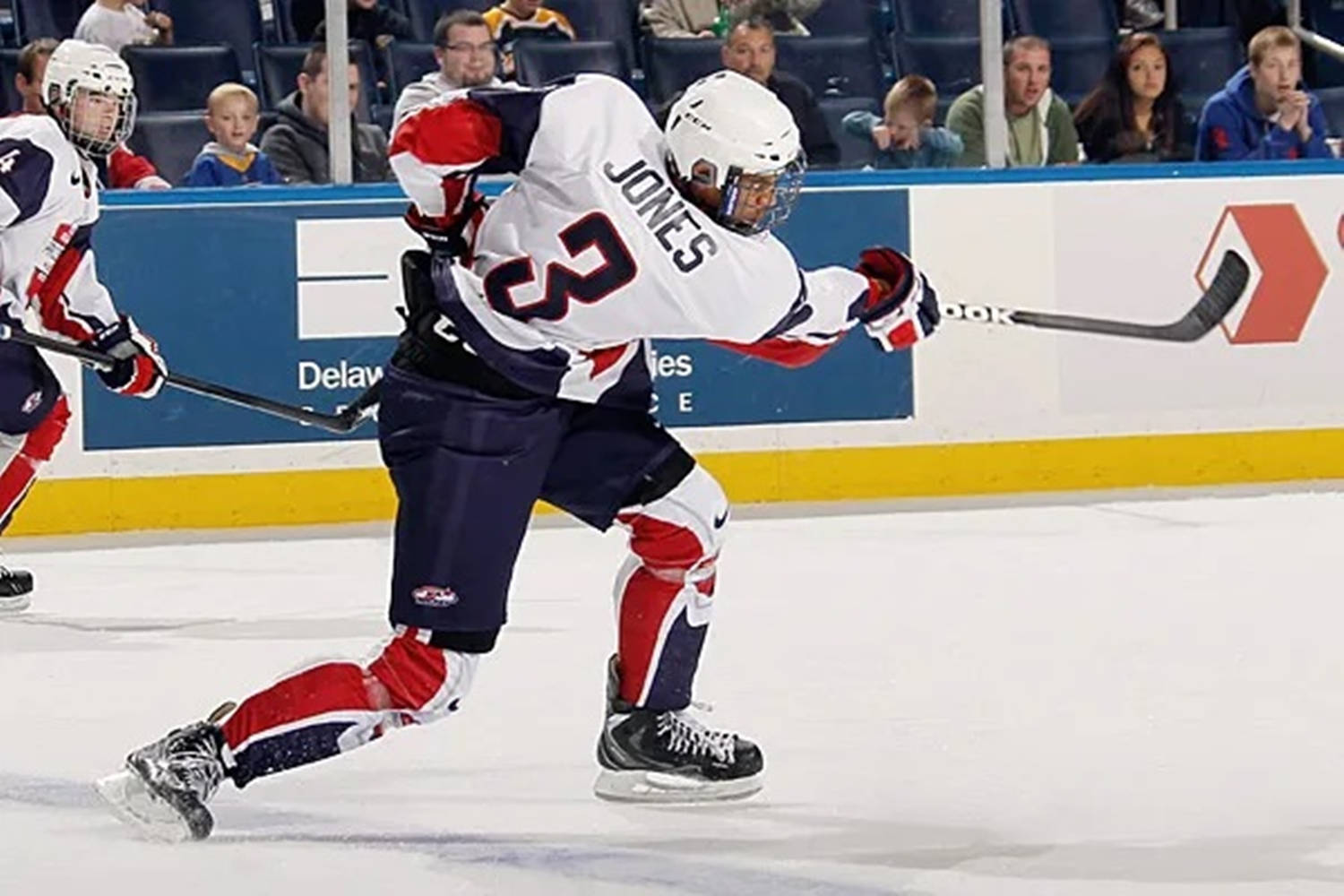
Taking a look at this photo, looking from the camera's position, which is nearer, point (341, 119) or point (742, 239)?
point (742, 239)

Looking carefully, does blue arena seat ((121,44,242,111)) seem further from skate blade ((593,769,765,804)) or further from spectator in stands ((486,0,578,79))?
skate blade ((593,769,765,804))

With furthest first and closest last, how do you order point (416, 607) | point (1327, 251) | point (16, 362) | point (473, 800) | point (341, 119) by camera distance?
1. point (1327, 251)
2. point (341, 119)
3. point (16, 362)
4. point (473, 800)
5. point (416, 607)

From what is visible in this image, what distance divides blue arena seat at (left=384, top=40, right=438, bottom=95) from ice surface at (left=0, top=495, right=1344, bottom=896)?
4.13 ft

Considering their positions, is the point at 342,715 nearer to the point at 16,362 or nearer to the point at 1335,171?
the point at 16,362

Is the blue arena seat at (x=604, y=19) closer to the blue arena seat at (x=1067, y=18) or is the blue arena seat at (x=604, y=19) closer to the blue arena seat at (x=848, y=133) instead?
the blue arena seat at (x=848, y=133)

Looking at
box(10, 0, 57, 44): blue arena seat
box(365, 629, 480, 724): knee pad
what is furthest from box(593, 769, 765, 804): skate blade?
box(10, 0, 57, 44): blue arena seat

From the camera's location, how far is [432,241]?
370 cm

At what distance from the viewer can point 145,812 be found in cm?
363

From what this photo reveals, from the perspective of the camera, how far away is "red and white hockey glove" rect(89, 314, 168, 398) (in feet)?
18.2

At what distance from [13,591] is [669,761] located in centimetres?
223

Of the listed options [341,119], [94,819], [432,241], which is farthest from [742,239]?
[341,119]

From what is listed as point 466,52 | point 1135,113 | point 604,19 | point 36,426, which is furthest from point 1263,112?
point 36,426

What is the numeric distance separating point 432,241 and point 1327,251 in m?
4.04

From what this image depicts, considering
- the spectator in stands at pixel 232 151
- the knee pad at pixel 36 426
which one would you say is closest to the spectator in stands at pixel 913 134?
the spectator in stands at pixel 232 151
